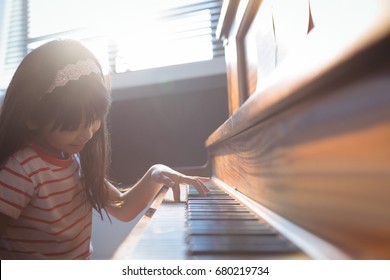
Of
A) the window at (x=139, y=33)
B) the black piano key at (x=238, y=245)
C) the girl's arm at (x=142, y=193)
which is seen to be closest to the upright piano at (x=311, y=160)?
the black piano key at (x=238, y=245)

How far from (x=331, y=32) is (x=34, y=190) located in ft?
1.80

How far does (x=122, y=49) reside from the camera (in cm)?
179

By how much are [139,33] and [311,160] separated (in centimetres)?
162

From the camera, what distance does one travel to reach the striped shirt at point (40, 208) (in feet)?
1.64

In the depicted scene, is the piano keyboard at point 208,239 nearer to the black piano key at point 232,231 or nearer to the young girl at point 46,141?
the black piano key at point 232,231

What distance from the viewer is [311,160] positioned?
1.11 ft

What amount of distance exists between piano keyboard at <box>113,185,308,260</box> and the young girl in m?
0.24

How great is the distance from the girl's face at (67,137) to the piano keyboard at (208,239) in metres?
0.22

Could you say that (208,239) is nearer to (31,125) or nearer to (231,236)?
(231,236)

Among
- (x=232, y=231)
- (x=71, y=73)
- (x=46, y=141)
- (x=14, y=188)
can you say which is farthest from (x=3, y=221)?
(x=232, y=231)

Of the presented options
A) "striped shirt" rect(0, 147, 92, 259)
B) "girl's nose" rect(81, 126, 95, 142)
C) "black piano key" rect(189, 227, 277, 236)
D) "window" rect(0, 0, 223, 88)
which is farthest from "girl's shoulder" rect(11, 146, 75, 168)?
"window" rect(0, 0, 223, 88)

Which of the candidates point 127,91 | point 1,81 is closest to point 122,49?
point 127,91
